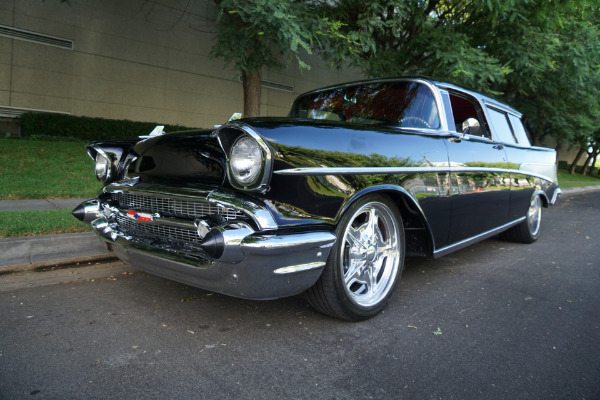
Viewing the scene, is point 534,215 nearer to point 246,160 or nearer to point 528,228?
point 528,228

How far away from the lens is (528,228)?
18.0 ft

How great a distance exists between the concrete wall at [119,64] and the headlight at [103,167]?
7827 millimetres

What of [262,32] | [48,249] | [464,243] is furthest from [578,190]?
[48,249]

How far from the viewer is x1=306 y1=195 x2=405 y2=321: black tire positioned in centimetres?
256

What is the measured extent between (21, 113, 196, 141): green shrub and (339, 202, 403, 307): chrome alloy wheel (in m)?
10.2

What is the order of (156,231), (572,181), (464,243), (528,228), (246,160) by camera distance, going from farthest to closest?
(572,181) → (528,228) → (464,243) → (156,231) → (246,160)

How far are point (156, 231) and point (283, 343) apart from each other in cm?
104

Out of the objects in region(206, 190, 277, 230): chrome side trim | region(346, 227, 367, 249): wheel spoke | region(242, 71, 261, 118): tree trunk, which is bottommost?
region(346, 227, 367, 249): wheel spoke

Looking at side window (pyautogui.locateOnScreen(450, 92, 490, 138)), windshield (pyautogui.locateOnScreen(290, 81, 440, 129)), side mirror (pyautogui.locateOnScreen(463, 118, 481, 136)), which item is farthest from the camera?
side window (pyautogui.locateOnScreen(450, 92, 490, 138))

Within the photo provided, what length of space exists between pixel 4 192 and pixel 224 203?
5.51 m

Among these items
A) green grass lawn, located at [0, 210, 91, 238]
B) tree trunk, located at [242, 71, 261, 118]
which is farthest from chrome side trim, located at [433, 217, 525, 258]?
tree trunk, located at [242, 71, 261, 118]

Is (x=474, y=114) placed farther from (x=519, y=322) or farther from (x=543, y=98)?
(x=543, y=98)

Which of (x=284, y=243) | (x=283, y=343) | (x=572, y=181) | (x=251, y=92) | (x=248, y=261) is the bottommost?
(x=283, y=343)

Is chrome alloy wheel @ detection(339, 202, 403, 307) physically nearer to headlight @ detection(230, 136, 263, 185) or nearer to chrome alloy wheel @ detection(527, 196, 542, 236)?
headlight @ detection(230, 136, 263, 185)
